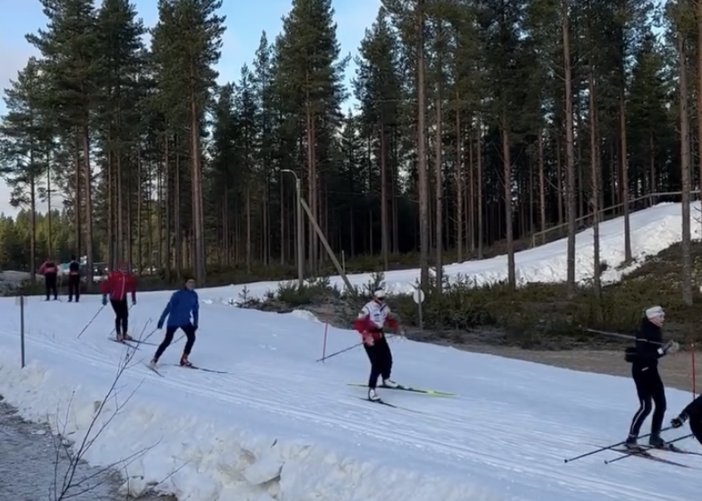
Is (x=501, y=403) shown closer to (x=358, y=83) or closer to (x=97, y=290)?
(x=97, y=290)

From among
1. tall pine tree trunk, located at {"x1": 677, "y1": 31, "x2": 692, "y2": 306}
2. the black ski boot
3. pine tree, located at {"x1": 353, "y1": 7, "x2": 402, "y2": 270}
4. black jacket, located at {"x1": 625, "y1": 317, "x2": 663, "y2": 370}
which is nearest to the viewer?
the black ski boot

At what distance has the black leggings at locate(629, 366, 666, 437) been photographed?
8.67 metres

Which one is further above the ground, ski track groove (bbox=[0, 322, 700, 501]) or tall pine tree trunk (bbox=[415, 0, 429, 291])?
tall pine tree trunk (bbox=[415, 0, 429, 291])

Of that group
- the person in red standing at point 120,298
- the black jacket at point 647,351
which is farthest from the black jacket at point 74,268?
the black jacket at point 647,351

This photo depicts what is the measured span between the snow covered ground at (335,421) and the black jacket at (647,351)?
1100mm

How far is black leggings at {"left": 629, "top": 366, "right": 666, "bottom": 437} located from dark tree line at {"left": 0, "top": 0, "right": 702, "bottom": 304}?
15215 mm

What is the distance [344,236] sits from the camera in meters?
75.2

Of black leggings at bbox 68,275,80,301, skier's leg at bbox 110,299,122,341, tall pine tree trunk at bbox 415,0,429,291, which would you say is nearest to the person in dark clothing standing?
black leggings at bbox 68,275,80,301

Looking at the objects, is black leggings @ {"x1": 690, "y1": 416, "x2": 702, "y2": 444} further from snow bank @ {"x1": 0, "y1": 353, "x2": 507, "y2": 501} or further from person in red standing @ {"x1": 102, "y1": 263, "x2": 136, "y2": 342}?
person in red standing @ {"x1": 102, "y1": 263, "x2": 136, "y2": 342}

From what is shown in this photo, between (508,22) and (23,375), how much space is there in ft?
77.9

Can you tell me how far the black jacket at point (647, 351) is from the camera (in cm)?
875

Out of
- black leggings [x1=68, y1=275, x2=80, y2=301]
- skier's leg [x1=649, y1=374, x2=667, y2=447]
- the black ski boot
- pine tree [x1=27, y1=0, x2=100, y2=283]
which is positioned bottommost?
the black ski boot

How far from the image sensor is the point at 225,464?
8148mm

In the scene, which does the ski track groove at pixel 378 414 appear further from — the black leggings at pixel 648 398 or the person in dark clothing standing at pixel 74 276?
the person in dark clothing standing at pixel 74 276
